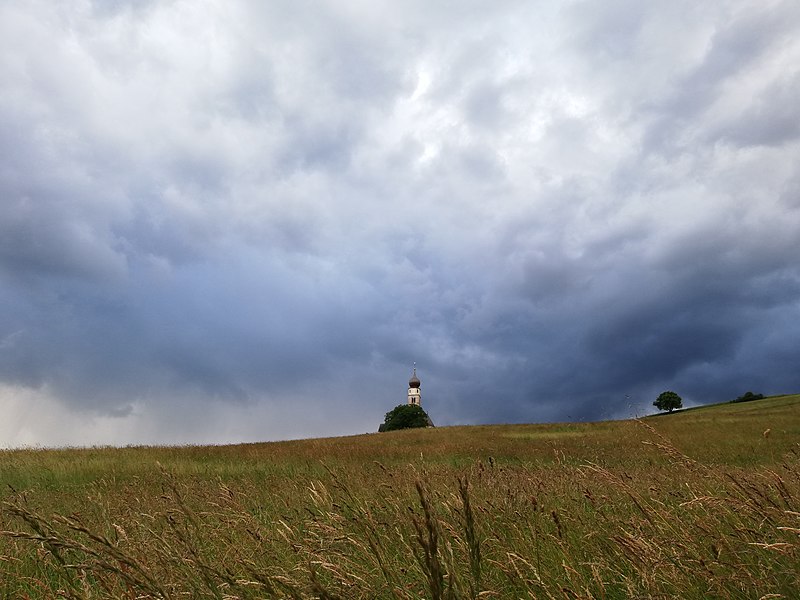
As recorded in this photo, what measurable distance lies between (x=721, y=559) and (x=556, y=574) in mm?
1169

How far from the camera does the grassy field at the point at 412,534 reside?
2268 millimetres

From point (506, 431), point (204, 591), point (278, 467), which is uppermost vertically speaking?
point (506, 431)

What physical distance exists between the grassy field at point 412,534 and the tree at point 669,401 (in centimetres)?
8343

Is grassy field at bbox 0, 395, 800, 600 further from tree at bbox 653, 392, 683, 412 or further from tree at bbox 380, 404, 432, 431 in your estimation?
tree at bbox 653, 392, 683, 412

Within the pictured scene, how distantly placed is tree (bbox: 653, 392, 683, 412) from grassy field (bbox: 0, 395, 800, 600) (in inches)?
3285

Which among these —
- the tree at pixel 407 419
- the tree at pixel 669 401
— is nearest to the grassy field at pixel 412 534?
the tree at pixel 407 419

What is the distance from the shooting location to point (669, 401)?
83.3 meters

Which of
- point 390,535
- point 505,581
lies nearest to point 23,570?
point 390,535

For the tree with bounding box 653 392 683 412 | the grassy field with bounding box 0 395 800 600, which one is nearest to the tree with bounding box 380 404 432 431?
the tree with bounding box 653 392 683 412

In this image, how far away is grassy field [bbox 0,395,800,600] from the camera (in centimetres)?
227

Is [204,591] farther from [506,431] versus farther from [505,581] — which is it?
[506,431]

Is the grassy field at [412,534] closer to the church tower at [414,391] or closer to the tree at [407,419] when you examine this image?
the tree at [407,419]

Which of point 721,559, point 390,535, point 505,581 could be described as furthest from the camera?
point 390,535

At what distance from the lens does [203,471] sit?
14883 millimetres
